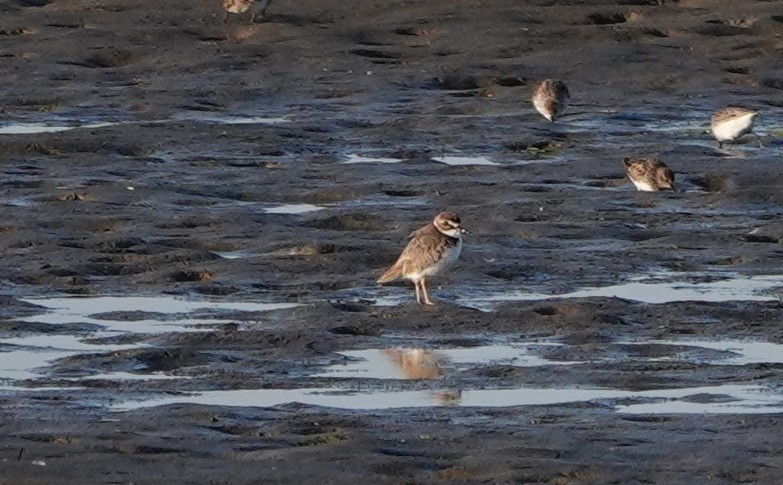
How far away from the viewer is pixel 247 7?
2659 centimetres

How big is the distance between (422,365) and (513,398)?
41.3 inches

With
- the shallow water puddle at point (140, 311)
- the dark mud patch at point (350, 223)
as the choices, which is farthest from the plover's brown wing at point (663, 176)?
the shallow water puddle at point (140, 311)

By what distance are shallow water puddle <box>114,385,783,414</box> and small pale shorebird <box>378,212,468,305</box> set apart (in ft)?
8.22

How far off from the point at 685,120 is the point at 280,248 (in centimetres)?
794

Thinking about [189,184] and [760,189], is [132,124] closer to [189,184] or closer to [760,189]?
[189,184]

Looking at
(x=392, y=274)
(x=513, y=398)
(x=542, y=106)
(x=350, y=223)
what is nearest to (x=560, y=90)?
(x=542, y=106)

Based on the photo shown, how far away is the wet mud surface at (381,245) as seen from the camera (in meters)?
10.4

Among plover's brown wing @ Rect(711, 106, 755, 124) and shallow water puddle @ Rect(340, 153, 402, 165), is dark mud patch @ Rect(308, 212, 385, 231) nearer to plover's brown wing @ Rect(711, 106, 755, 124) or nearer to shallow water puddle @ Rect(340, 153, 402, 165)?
shallow water puddle @ Rect(340, 153, 402, 165)

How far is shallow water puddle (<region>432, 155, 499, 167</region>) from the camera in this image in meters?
20.0

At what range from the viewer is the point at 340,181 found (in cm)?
1886

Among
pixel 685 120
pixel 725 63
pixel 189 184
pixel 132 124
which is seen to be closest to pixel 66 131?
pixel 132 124

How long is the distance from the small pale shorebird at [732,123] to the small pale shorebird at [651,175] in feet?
6.85

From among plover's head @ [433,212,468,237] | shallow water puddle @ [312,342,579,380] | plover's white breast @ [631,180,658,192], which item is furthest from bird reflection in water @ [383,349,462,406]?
plover's white breast @ [631,180,658,192]

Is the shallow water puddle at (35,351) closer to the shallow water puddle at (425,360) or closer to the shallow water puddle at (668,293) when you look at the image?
the shallow water puddle at (425,360)
